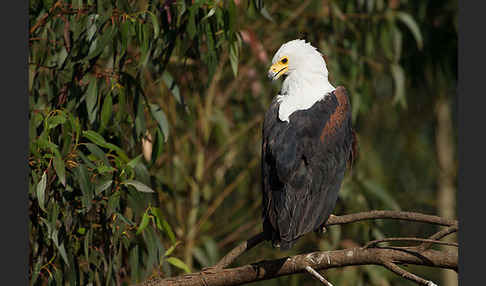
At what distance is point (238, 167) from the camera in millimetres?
5250

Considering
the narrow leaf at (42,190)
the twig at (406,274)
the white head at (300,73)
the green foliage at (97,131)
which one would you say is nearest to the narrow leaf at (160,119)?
the green foliage at (97,131)

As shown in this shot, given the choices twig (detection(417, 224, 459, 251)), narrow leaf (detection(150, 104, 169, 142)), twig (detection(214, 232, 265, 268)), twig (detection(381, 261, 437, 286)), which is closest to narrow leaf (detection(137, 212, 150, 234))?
twig (detection(214, 232, 265, 268))

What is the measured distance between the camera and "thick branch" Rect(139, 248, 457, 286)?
8.13 feet

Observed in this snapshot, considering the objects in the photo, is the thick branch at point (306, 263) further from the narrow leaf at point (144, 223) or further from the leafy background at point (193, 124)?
the leafy background at point (193, 124)

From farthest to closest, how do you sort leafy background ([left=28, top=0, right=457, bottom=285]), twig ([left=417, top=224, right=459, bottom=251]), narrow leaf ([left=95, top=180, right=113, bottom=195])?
leafy background ([left=28, top=0, right=457, bottom=285]), narrow leaf ([left=95, top=180, right=113, bottom=195]), twig ([left=417, top=224, right=459, bottom=251])

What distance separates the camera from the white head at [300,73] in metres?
Answer: 3.33

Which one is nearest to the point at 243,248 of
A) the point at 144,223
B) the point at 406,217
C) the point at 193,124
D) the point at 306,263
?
the point at 306,263

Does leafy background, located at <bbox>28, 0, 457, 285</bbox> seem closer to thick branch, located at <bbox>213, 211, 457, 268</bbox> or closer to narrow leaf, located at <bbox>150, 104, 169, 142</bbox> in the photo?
narrow leaf, located at <bbox>150, 104, 169, 142</bbox>

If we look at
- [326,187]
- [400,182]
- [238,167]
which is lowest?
[400,182]

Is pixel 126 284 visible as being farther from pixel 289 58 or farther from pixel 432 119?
pixel 432 119

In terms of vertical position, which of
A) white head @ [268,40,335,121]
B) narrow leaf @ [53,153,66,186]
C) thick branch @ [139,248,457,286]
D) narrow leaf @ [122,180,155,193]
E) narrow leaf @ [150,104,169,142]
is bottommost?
thick branch @ [139,248,457,286]

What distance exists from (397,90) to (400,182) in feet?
8.34

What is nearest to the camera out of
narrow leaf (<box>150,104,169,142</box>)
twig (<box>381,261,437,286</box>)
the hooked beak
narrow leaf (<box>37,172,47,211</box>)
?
twig (<box>381,261,437,286</box>)

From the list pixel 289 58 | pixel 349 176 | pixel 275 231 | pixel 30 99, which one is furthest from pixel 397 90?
pixel 30 99
